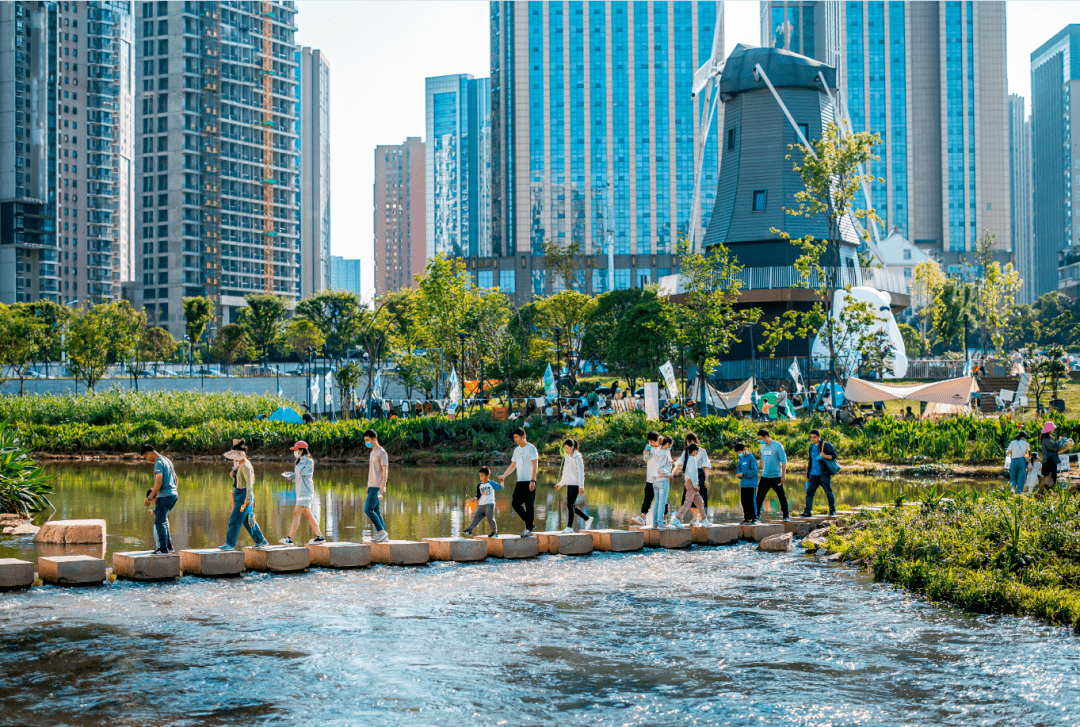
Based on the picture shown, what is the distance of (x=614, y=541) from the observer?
17.8 metres

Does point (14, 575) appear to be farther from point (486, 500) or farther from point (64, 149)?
point (64, 149)

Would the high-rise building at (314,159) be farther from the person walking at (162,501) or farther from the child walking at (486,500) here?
the person walking at (162,501)

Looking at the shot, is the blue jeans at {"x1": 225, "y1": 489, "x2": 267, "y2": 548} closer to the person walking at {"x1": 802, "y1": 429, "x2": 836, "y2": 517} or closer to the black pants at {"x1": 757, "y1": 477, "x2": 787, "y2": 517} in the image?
the black pants at {"x1": 757, "y1": 477, "x2": 787, "y2": 517}

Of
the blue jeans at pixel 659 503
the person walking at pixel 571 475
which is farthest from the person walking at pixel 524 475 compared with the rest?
the blue jeans at pixel 659 503

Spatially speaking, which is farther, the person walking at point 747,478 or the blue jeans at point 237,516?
the person walking at point 747,478

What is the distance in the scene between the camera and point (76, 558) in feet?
48.5

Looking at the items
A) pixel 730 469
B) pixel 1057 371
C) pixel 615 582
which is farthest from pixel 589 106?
pixel 615 582

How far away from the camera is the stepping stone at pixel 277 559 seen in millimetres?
15594

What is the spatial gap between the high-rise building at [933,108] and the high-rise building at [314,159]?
87.9m

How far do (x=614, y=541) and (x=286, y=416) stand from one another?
26.9 meters

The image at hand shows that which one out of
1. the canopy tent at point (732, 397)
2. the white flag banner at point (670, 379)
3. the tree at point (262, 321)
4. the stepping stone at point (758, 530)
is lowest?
the stepping stone at point (758, 530)

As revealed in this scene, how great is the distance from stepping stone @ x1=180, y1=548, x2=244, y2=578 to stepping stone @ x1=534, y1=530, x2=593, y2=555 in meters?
4.76

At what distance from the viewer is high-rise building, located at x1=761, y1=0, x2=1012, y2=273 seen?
147m

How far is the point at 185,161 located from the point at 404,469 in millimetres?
118824
